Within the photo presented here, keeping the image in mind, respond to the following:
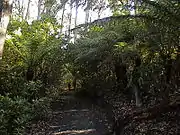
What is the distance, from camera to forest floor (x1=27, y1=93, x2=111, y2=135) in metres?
6.17

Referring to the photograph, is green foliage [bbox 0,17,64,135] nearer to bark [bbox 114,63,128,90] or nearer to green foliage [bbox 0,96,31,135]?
green foliage [bbox 0,96,31,135]

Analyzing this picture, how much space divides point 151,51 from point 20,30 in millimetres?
5186

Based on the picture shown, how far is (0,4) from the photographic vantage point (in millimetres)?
6293

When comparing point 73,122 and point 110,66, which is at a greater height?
point 110,66

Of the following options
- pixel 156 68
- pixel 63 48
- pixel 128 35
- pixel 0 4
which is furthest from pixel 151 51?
pixel 63 48

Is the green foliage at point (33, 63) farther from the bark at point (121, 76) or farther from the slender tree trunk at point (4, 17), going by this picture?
the bark at point (121, 76)

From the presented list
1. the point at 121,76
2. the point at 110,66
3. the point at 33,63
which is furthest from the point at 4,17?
the point at 121,76

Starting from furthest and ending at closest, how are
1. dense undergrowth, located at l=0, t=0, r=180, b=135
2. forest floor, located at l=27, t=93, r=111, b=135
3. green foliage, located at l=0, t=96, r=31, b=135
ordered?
1. forest floor, located at l=27, t=93, r=111, b=135
2. dense undergrowth, located at l=0, t=0, r=180, b=135
3. green foliage, located at l=0, t=96, r=31, b=135

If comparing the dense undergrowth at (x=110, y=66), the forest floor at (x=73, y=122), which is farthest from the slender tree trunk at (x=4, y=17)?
the forest floor at (x=73, y=122)

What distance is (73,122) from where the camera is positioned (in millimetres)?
7105

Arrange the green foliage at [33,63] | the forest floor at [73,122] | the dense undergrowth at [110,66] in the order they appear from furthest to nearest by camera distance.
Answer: the green foliage at [33,63]
the forest floor at [73,122]
the dense undergrowth at [110,66]

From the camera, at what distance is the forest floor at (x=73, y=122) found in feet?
20.3

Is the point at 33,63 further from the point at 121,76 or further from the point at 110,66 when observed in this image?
the point at 121,76

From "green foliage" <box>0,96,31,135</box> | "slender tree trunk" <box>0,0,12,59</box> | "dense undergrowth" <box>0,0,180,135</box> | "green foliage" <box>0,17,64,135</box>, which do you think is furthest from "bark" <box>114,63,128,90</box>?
"green foliage" <box>0,96,31,135</box>
